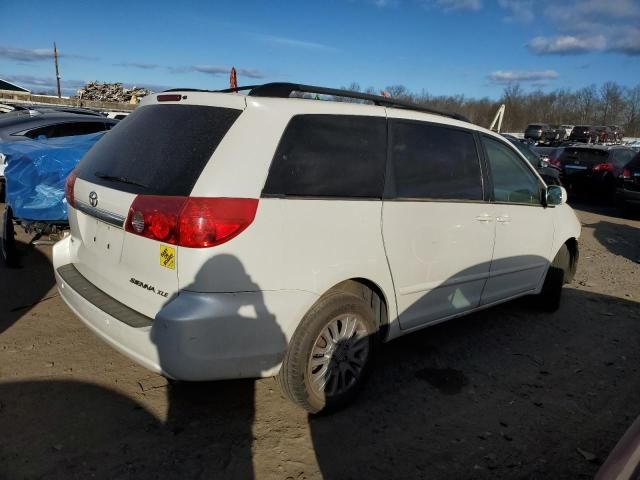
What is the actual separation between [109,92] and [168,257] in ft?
123

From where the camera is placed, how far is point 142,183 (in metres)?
2.62

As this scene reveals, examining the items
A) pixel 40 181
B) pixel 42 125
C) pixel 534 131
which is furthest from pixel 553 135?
pixel 40 181

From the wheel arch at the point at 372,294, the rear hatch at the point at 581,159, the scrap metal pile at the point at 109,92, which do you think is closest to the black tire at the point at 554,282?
the wheel arch at the point at 372,294

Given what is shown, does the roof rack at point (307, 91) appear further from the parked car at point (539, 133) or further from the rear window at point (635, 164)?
the parked car at point (539, 133)

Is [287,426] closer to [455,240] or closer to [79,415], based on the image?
[79,415]

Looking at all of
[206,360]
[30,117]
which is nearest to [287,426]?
[206,360]

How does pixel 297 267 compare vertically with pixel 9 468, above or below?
above

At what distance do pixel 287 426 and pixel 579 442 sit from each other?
176 cm

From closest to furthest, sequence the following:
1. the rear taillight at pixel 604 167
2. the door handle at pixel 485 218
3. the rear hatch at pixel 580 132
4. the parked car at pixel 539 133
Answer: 1. the door handle at pixel 485 218
2. the rear taillight at pixel 604 167
3. the rear hatch at pixel 580 132
4. the parked car at pixel 539 133

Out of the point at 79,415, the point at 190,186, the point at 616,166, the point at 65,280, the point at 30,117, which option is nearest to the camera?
the point at 190,186

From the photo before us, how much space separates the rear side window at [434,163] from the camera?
324 cm

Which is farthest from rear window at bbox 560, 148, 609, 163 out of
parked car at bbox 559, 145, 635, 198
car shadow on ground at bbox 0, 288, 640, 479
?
car shadow on ground at bbox 0, 288, 640, 479

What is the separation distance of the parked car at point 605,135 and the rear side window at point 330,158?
38456 mm

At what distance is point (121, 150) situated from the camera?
2.97 m
